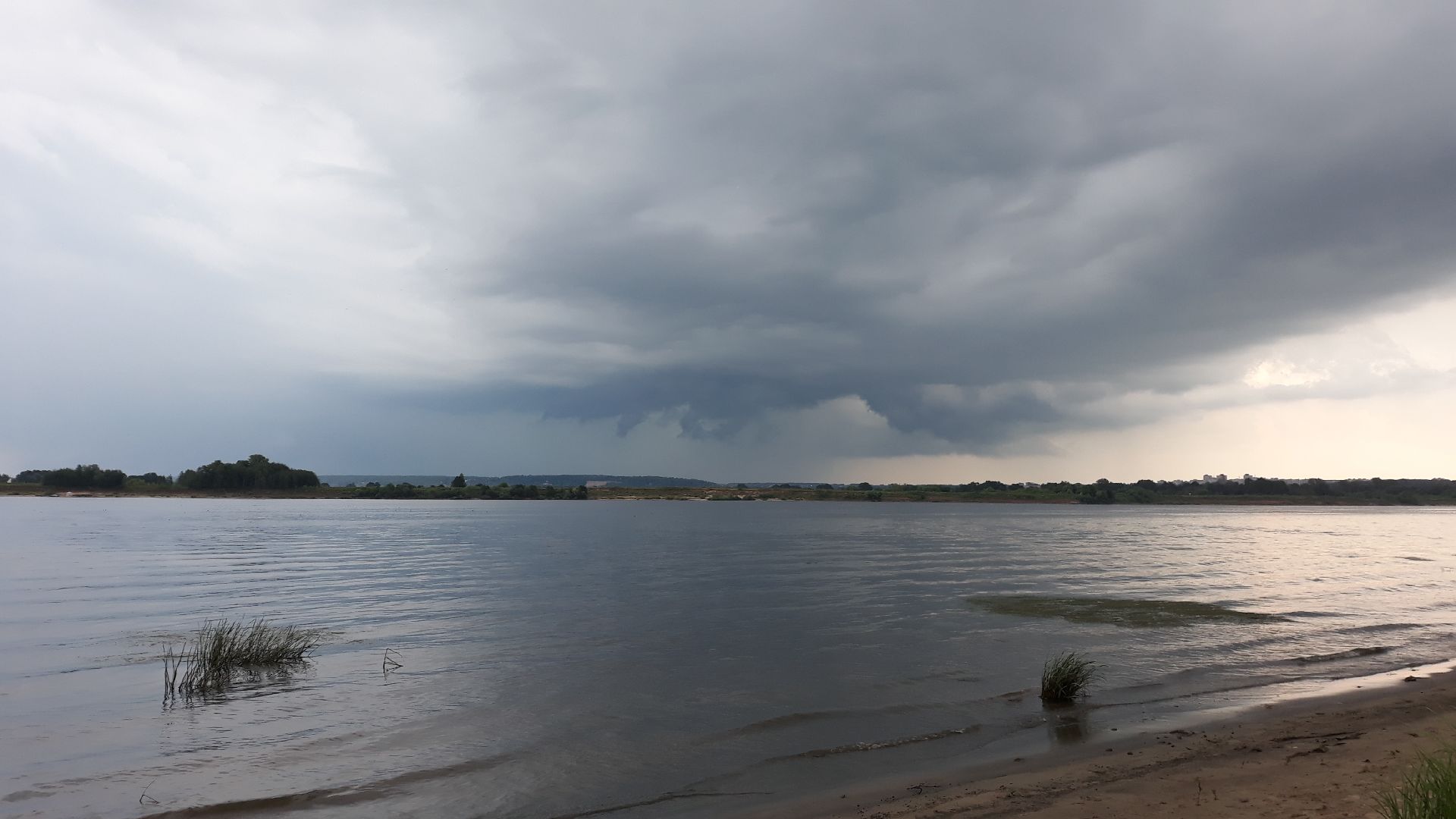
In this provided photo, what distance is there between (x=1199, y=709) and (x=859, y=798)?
1060 cm

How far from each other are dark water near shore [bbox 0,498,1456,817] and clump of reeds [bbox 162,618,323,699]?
0.85 m

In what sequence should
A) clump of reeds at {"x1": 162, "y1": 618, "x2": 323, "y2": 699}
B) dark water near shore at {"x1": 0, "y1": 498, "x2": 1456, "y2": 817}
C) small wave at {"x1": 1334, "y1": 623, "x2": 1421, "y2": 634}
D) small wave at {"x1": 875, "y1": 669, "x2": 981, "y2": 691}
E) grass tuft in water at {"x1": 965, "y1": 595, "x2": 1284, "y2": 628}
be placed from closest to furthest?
1. dark water near shore at {"x1": 0, "y1": 498, "x2": 1456, "y2": 817}
2. clump of reeds at {"x1": 162, "y1": 618, "x2": 323, "y2": 699}
3. small wave at {"x1": 875, "y1": 669, "x2": 981, "y2": 691}
4. small wave at {"x1": 1334, "y1": 623, "x2": 1421, "y2": 634}
5. grass tuft in water at {"x1": 965, "y1": 595, "x2": 1284, "y2": 628}

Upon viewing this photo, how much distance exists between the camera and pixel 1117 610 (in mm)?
34562

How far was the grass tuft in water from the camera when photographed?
3170 cm

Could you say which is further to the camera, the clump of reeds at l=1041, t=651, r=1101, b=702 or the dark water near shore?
the clump of reeds at l=1041, t=651, r=1101, b=702

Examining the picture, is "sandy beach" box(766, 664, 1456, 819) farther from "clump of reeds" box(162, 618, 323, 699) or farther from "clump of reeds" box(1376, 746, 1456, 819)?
"clump of reeds" box(162, 618, 323, 699)

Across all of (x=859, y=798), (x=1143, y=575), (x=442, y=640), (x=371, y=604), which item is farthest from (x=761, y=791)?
(x=1143, y=575)

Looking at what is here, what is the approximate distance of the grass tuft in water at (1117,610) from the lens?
31.7 m

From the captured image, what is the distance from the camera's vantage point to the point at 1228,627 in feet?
98.3

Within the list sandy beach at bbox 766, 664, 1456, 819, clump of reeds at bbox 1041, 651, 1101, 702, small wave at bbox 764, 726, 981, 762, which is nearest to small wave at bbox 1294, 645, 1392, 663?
sandy beach at bbox 766, 664, 1456, 819

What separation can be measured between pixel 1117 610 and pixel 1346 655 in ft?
34.8

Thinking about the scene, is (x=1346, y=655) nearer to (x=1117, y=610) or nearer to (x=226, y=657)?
(x=1117, y=610)

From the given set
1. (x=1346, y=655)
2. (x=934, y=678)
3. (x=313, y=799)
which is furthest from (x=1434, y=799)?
(x=1346, y=655)

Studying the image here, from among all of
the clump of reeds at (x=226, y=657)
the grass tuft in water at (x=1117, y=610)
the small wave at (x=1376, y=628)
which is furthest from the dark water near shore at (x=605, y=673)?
the grass tuft in water at (x=1117, y=610)
